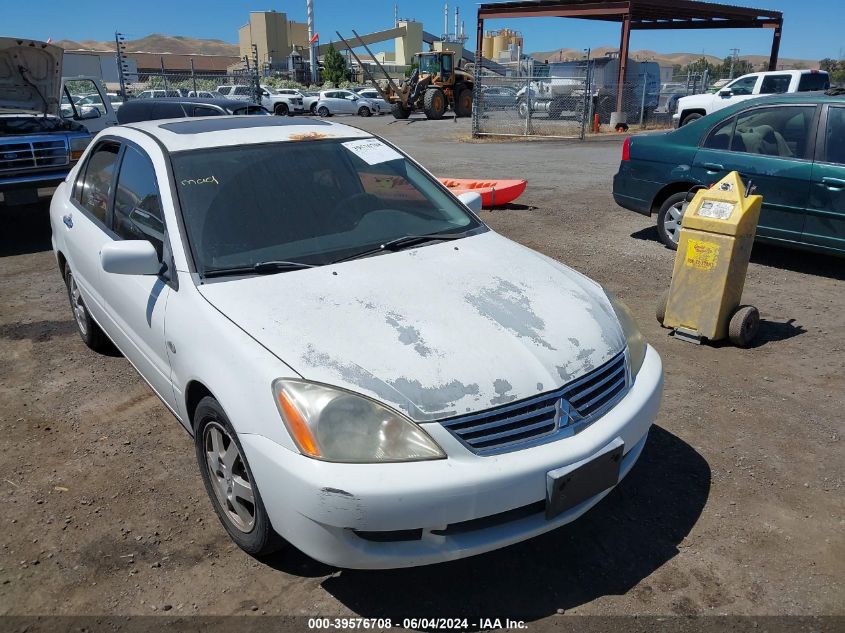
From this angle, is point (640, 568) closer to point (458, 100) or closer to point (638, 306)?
point (638, 306)

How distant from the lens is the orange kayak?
9.58 meters

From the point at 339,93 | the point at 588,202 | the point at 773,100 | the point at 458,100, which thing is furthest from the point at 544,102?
the point at 773,100

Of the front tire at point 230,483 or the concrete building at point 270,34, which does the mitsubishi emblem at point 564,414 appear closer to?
the front tire at point 230,483

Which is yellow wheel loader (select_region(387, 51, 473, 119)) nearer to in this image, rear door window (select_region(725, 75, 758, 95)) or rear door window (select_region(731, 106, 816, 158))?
rear door window (select_region(725, 75, 758, 95))

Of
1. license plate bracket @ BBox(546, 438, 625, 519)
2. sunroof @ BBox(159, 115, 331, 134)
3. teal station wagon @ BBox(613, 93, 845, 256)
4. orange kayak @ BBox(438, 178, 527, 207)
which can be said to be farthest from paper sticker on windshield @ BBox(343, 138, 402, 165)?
orange kayak @ BBox(438, 178, 527, 207)

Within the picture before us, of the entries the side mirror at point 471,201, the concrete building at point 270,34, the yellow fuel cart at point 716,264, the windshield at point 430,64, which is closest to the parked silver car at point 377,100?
the windshield at point 430,64

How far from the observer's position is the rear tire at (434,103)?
29.4 metres

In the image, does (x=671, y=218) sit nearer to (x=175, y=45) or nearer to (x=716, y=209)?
(x=716, y=209)

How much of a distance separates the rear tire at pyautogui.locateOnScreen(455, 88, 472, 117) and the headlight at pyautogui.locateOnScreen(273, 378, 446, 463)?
30044 millimetres

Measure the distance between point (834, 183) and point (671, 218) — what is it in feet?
5.51

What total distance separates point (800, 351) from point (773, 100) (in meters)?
3.00

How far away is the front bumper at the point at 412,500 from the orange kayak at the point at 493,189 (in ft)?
24.2

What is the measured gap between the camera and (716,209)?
4781 mm

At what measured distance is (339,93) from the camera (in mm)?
35594
